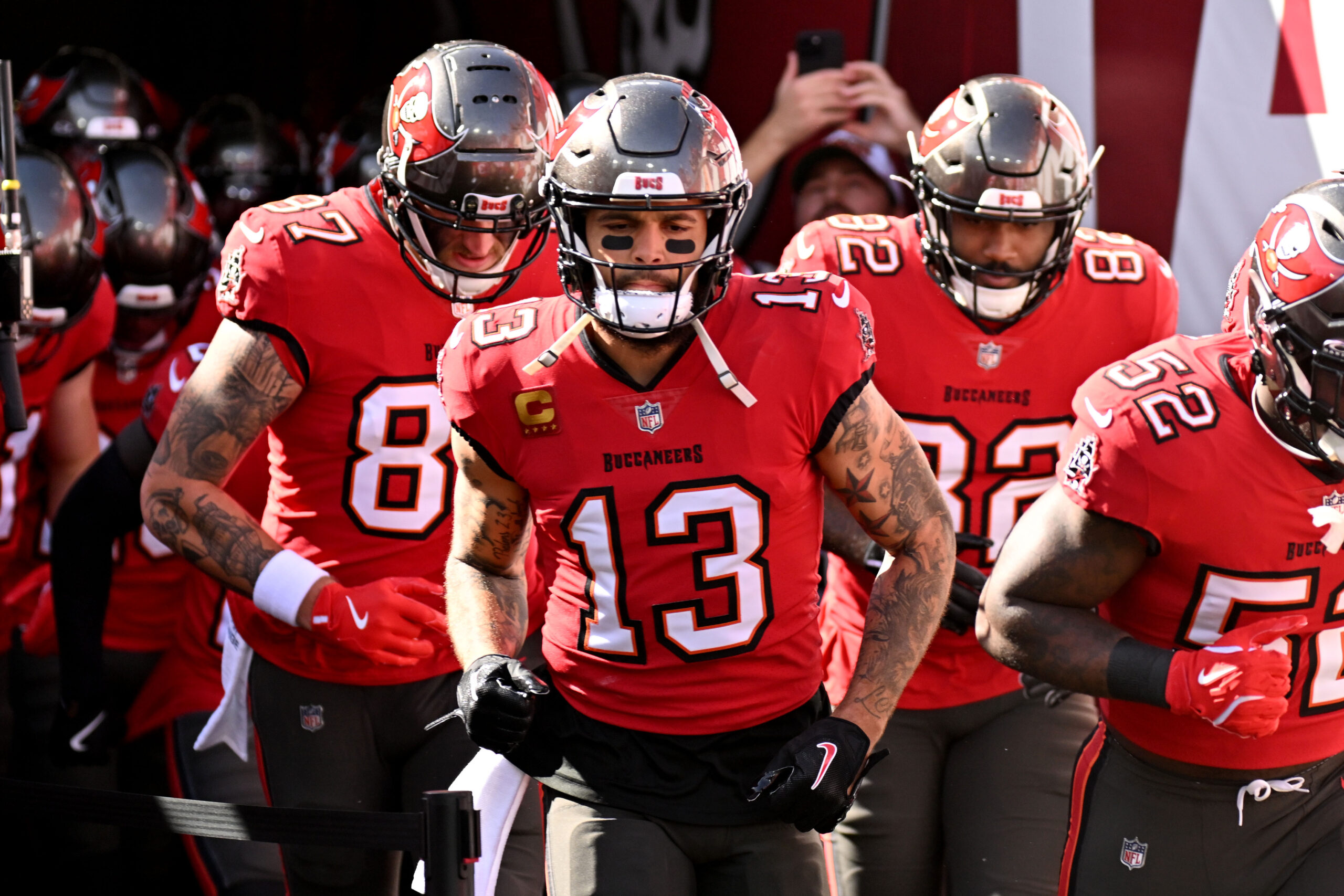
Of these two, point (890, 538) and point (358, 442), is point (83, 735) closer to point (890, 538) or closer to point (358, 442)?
point (358, 442)

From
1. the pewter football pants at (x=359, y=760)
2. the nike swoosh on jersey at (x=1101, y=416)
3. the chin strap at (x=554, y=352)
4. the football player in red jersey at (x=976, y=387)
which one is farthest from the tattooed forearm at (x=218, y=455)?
the nike swoosh on jersey at (x=1101, y=416)

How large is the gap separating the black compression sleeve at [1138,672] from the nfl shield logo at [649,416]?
864 millimetres

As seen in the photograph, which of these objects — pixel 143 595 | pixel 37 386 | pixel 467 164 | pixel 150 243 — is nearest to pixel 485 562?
pixel 467 164

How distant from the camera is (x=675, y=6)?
262 inches

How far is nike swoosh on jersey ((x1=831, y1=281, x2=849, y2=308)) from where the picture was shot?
258 cm

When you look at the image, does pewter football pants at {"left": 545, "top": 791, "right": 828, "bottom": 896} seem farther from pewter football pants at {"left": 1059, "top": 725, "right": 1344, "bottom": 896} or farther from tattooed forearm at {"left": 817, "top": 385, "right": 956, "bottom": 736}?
pewter football pants at {"left": 1059, "top": 725, "right": 1344, "bottom": 896}

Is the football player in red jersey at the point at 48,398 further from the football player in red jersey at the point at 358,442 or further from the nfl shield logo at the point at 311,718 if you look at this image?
the nfl shield logo at the point at 311,718

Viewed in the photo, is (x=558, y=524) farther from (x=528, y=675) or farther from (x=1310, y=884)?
(x=1310, y=884)

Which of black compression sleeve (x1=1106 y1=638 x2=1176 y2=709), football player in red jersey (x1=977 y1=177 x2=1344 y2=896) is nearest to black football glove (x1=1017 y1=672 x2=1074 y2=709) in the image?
football player in red jersey (x1=977 y1=177 x2=1344 y2=896)

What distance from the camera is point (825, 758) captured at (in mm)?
2387

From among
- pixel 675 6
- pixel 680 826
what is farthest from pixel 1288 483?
pixel 675 6

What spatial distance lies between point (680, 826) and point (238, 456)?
4.41 ft

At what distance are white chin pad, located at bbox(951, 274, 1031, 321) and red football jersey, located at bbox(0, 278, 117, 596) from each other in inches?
104

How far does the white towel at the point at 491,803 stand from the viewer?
8.64 ft
